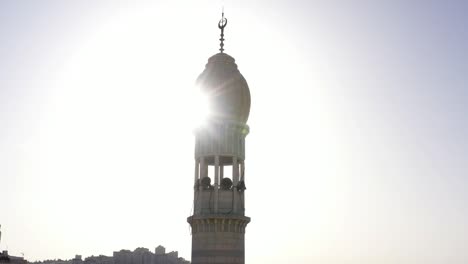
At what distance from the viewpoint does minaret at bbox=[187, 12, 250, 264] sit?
59125mm

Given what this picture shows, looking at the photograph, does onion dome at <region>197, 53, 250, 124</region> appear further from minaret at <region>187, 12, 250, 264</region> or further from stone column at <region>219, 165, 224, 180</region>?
stone column at <region>219, 165, 224, 180</region>

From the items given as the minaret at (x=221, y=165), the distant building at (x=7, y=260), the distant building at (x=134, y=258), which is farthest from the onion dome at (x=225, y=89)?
the distant building at (x=134, y=258)

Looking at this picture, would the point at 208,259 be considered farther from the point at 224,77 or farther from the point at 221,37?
the point at 221,37

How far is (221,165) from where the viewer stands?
210ft

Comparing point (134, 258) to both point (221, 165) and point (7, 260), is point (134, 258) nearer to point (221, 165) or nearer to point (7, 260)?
point (7, 260)

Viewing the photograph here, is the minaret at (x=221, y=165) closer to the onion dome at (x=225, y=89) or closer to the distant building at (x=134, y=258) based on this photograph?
the onion dome at (x=225, y=89)

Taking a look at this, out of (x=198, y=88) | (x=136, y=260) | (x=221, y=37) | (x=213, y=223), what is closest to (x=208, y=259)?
(x=213, y=223)

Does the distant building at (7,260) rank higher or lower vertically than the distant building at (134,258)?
lower

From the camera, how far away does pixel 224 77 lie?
2505 inches

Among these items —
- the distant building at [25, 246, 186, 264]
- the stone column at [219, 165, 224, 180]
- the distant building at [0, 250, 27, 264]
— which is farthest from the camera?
the distant building at [25, 246, 186, 264]

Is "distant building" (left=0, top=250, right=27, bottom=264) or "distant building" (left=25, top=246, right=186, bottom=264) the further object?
"distant building" (left=25, top=246, right=186, bottom=264)

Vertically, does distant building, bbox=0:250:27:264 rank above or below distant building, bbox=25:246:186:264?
below

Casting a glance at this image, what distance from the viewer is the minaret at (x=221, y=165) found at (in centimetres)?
5912

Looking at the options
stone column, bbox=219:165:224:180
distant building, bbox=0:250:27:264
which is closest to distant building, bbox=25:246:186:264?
distant building, bbox=0:250:27:264
